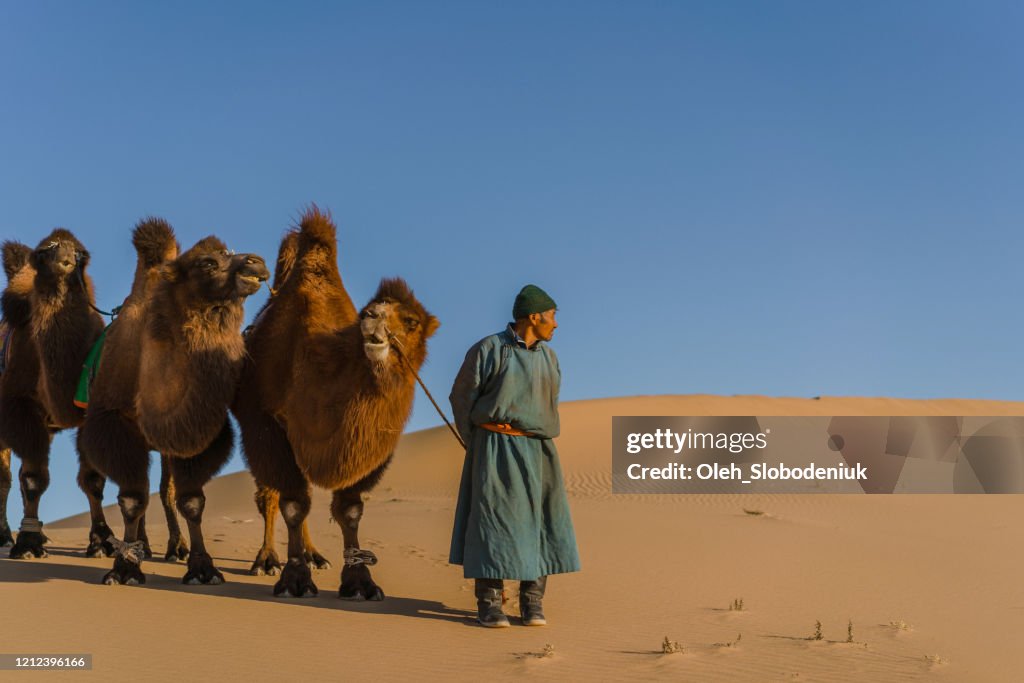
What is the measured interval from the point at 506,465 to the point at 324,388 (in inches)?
54.5

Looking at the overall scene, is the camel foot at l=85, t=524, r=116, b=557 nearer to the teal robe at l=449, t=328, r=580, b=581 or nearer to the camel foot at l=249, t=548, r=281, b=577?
the camel foot at l=249, t=548, r=281, b=577

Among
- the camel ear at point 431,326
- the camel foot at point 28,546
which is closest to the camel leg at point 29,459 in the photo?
the camel foot at point 28,546

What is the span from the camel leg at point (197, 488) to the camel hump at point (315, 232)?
149cm

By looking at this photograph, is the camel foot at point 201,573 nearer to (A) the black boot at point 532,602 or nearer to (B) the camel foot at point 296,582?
(B) the camel foot at point 296,582

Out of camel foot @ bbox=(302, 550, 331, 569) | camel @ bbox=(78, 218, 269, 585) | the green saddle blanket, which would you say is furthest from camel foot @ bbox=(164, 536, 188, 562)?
camel @ bbox=(78, 218, 269, 585)

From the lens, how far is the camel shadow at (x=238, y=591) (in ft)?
26.1

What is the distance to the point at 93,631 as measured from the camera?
7109mm

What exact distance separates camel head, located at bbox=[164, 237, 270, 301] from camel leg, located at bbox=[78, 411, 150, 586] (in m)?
1.40

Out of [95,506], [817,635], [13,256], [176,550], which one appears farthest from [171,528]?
[817,635]

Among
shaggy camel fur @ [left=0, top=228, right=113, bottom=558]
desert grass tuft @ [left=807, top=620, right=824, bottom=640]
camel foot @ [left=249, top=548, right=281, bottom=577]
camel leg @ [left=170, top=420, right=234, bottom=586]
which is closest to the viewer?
desert grass tuft @ [left=807, top=620, right=824, bottom=640]

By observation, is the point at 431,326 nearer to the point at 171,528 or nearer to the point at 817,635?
the point at 817,635

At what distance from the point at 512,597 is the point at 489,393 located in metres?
2.14

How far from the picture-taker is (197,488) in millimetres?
8789

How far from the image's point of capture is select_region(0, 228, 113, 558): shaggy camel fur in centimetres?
1002
